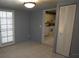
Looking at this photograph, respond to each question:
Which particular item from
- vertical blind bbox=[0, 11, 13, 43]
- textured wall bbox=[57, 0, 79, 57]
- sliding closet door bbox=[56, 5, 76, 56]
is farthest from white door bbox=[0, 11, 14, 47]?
textured wall bbox=[57, 0, 79, 57]

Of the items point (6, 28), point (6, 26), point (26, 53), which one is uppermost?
point (6, 26)

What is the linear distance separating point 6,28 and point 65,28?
10.5 ft

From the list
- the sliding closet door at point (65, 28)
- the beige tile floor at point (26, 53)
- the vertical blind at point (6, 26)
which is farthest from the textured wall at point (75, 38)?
the vertical blind at point (6, 26)

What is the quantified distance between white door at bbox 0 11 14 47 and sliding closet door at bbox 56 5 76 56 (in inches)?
112

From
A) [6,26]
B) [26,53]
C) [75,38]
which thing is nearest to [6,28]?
[6,26]

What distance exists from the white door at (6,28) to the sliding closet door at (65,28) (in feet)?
9.32

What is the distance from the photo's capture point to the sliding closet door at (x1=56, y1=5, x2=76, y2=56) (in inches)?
121

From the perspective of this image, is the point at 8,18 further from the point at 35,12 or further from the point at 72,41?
the point at 72,41

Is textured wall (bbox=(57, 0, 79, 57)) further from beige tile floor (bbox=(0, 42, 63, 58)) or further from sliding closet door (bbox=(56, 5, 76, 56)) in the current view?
beige tile floor (bbox=(0, 42, 63, 58))

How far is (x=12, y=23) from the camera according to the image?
5.02 m

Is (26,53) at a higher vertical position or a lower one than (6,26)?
lower

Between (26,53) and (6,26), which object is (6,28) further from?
(26,53)

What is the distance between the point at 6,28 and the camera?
479 cm

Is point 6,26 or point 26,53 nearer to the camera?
point 26,53
